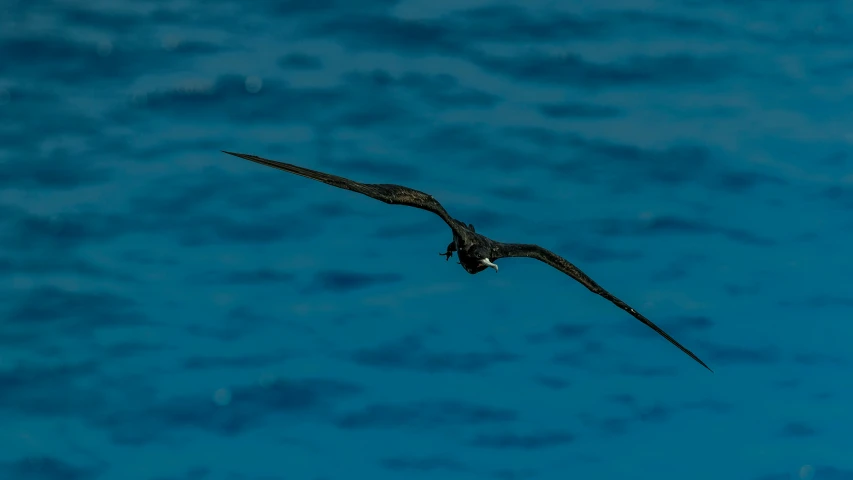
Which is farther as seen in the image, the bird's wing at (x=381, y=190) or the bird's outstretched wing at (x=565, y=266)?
the bird's outstretched wing at (x=565, y=266)

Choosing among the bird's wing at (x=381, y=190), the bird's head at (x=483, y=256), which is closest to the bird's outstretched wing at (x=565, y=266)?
the bird's head at (x=483, y=256)

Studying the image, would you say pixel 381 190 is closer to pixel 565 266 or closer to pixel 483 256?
pixel 483 256

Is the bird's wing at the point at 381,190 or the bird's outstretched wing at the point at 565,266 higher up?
the bird's outstretched wing at the point at 565,266

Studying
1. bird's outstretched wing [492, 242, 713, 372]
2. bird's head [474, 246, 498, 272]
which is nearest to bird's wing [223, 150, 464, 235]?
bird's head [474, 246, 498, 272]

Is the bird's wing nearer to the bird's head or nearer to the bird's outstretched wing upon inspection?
the bird's head

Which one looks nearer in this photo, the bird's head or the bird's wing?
the bird's wing

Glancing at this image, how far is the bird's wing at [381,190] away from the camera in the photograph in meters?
12.9

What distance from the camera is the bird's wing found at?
12.9m

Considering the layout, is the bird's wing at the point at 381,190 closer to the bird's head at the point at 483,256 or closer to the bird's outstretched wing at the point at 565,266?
the bird's head at the point at 483,256

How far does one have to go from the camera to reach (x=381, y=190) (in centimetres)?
1422

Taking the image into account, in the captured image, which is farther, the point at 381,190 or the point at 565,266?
the point at 565,266

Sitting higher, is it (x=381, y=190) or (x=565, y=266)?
(x=565, y=266)

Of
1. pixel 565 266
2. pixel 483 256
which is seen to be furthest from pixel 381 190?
pixel 565 266

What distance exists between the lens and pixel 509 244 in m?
17.3
